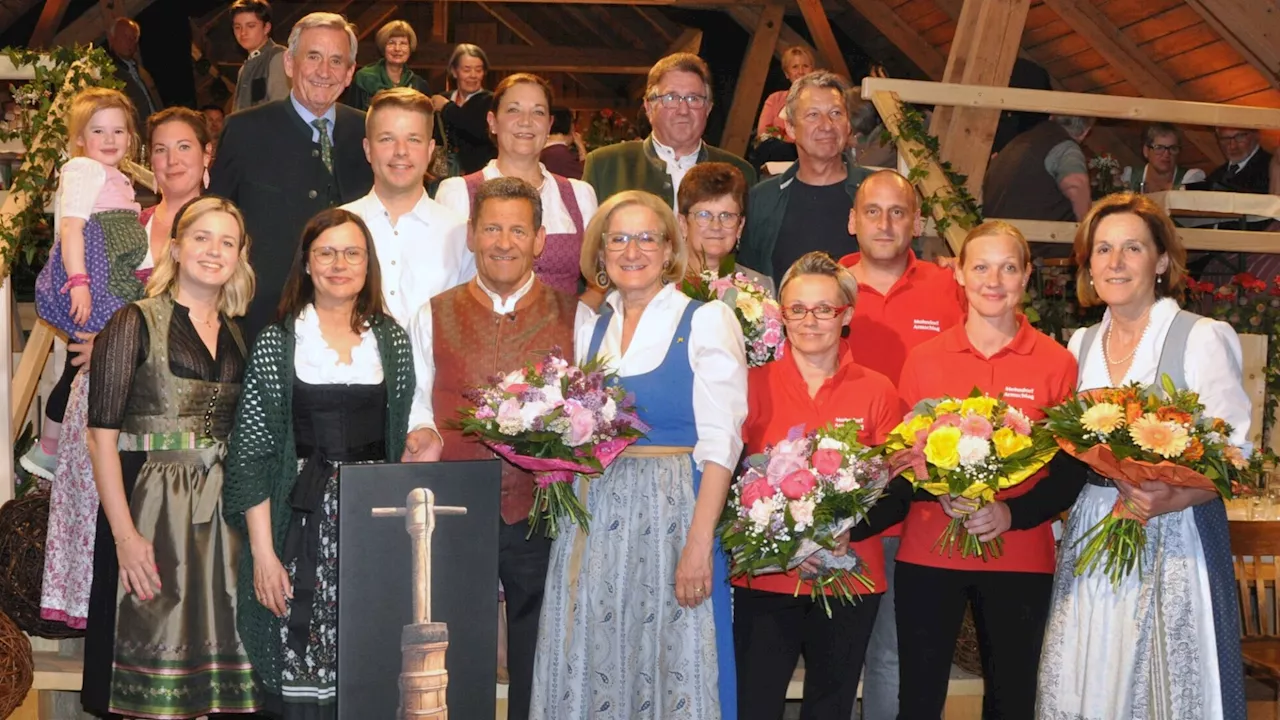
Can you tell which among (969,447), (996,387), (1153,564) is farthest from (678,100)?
(1153,564)

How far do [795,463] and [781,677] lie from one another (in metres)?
0.56

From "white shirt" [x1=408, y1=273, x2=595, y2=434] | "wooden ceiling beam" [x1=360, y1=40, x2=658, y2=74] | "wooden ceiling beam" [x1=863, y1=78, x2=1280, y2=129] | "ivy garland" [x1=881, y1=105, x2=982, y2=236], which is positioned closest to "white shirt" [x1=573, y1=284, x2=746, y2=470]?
"white shirt" [x1=408, y1=273, x2=595, y2=434]

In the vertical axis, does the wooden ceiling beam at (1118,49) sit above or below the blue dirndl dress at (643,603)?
above

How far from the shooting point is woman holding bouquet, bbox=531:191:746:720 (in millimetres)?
3406

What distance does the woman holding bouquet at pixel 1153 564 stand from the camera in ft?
11.0

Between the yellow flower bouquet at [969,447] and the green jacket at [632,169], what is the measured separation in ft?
4.94

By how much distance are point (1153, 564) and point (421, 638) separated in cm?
174

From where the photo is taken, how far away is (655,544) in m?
3.45

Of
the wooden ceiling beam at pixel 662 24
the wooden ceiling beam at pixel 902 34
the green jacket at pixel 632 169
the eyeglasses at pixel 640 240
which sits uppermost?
the wooden ceiling beam at pixel 662 24

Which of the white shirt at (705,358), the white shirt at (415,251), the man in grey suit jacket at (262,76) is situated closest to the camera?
the white shirt at (705,358)

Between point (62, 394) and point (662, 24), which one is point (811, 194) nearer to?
point (62, 394)

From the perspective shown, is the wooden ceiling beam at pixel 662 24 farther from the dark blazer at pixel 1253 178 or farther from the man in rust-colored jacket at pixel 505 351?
the man in rust-colored jacket at pixel 505 351

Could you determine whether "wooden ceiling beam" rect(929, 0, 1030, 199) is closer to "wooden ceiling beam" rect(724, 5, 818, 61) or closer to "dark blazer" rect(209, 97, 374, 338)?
"dark blazer" rect(209, 97, 374, 338)

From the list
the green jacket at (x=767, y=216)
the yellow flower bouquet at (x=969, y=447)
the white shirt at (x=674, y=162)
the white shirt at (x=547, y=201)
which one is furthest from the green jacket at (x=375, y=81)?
the yellow flower bouquet at (x=969, y=447)
